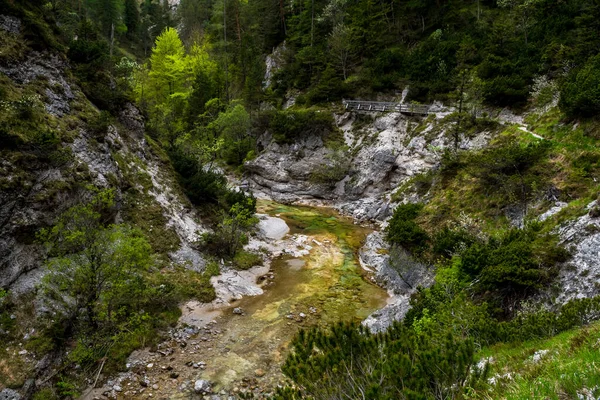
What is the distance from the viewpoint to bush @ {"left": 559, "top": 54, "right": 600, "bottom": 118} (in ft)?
55.0

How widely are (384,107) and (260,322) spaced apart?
31149 mm

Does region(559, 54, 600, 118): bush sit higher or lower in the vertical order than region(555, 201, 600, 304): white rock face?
higher

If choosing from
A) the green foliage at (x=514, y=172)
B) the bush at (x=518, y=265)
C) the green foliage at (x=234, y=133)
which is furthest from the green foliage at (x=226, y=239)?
the green foliage at (x=234, y=133)

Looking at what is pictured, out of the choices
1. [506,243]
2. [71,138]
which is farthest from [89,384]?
[506,243]

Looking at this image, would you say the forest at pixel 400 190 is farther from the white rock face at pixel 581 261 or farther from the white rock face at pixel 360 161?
the white rock face at pixel 360 161

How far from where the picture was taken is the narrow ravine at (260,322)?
11.5 meters

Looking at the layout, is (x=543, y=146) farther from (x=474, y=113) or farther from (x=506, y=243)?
(x=474, y=113)

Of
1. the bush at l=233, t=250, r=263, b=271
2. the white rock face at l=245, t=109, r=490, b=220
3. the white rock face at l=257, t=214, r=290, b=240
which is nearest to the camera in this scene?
the bush at l=233, t=250, r=263, b=271

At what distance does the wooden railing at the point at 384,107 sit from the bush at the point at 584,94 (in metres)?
16.8

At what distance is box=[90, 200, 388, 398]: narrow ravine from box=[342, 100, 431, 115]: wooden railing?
62.3 ft

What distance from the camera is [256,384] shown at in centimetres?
1141

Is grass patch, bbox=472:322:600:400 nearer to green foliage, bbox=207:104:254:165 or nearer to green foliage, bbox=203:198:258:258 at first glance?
green foliage, bbox=203:198:258:258

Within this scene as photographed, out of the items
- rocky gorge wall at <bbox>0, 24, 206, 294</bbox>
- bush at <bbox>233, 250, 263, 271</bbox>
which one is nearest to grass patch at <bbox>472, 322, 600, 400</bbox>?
bush at <bbox>233, 250, 263, 271</bbox>

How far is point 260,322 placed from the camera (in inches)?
593
